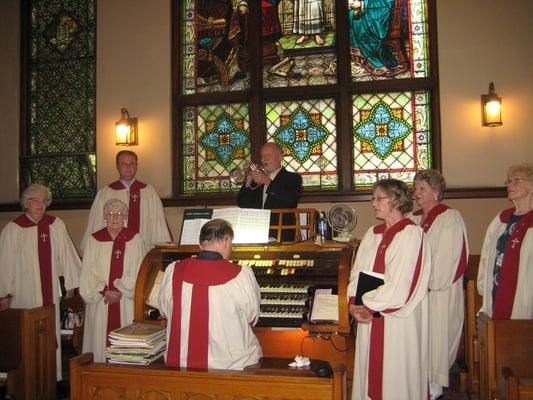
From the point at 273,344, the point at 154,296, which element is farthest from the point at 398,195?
the point at 154,296

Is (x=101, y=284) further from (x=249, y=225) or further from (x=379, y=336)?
(x=379, y=336)

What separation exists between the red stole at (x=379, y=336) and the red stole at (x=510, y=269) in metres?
0.88

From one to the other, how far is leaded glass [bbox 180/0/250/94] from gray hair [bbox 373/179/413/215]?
12.4 feet

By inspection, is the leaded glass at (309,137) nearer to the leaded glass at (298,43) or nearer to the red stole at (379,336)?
the leaded glass at (298,43)

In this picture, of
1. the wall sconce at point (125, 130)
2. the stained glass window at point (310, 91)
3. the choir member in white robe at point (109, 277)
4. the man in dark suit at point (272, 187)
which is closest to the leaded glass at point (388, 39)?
the stained glass window at point (310, 91)

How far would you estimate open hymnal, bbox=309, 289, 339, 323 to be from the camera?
11.6 feet

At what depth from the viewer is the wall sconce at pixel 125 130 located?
21.9 ft

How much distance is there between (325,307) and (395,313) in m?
0.61

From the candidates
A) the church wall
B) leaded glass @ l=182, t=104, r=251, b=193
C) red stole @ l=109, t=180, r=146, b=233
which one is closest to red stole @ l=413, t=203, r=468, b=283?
the church wall

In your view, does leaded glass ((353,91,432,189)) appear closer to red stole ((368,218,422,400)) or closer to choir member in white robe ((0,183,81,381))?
red stole ((368,218,422,400))

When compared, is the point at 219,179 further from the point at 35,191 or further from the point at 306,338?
the point at 306,338

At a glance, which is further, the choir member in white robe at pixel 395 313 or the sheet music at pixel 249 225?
the sheet music at pixel 249 225

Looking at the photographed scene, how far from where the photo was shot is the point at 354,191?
243 inches

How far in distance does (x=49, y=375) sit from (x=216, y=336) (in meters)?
2.16
